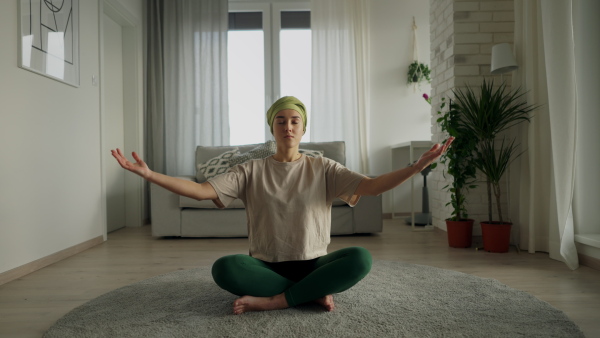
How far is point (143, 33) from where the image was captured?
454cm

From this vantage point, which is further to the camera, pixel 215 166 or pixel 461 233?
pixel 215 166

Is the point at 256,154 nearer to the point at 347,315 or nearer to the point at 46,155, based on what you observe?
the point at 46,155

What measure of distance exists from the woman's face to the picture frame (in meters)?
1.74

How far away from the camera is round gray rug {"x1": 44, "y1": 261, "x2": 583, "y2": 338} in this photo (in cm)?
148

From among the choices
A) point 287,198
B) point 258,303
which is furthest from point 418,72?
point 258,303

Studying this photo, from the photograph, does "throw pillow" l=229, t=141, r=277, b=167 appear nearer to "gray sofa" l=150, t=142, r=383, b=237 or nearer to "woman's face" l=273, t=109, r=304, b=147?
"gray sofa" l=150, t=142, r=383, b=237

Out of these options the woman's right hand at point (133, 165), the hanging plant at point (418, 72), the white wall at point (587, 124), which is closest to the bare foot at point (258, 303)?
Answer: the woman's right hand at point (133, 165)

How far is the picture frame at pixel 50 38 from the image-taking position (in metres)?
2.46

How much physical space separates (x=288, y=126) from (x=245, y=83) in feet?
11.2

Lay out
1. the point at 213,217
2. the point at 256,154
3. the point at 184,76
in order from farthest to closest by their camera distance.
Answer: the point at 184,76, the point at 256,154, the point at 213,217

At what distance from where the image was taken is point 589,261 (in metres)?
2.48

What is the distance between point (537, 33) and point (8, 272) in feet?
11.4

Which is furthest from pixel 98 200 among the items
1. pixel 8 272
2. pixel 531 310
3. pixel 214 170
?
pixel 531 310

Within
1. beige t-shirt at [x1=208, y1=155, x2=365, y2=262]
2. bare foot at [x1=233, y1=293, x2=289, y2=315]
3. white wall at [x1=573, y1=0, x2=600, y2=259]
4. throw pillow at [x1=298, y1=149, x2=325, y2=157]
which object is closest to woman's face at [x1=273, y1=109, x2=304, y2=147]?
beige t-shirt at [x1=208, y1=155, x2=365, y2=262]
